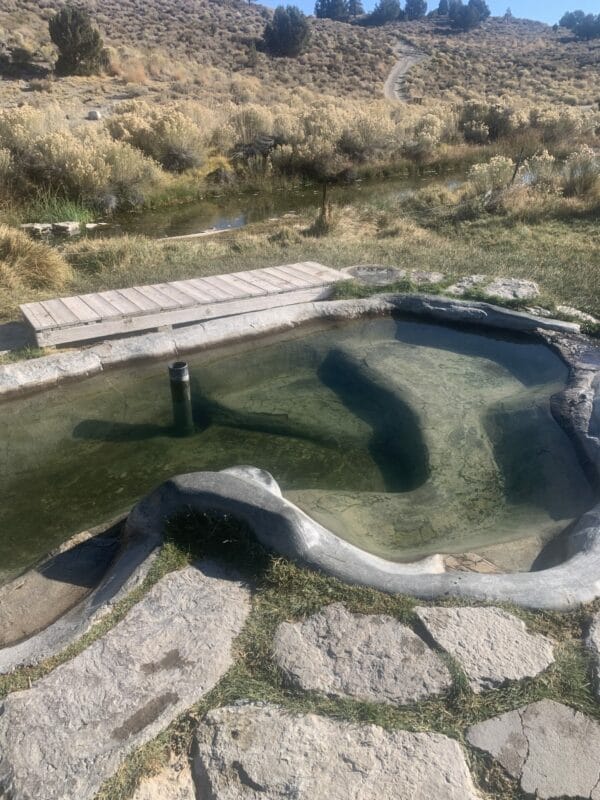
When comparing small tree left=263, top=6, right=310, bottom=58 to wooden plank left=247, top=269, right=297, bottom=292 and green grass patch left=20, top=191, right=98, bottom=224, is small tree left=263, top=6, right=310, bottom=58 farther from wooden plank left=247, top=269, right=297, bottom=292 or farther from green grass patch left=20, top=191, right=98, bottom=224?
wooden plank left=247, top=269, right=297, bottom=292

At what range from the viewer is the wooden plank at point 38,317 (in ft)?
17.5

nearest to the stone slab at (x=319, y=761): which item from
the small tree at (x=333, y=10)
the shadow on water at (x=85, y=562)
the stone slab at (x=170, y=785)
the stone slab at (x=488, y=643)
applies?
the stone slab at (x=170, y=785)

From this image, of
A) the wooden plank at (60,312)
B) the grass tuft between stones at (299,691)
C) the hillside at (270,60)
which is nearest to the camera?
the grass tuft between stones at (299,691)

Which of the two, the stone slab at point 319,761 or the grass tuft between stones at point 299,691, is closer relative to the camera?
the stone slab at point 319,761

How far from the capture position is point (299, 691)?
2305 mm

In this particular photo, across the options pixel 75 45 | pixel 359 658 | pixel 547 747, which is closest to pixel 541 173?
pixel 359 658

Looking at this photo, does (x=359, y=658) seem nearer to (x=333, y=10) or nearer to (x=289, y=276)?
(x=289, y=276)

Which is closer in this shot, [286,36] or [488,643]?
[488,643]

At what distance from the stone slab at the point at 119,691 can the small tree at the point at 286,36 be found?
40.9 m

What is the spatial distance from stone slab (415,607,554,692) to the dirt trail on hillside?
32.9m

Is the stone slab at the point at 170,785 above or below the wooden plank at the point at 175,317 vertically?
above

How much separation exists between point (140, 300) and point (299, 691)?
4555mm

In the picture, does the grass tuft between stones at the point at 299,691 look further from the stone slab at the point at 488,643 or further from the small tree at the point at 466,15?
the small tree at the point at 466,15

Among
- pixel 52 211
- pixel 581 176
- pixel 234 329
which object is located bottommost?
pixel 52 211
